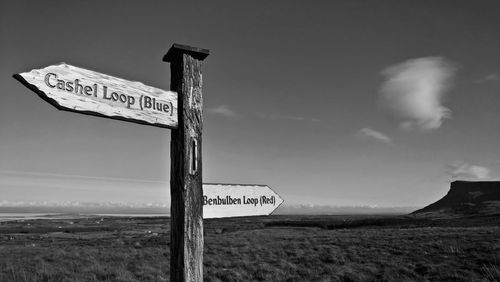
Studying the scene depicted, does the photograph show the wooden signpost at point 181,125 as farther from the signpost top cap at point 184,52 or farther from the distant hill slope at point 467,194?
the distant hill slope at point 467,194

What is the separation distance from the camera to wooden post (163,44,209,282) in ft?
12.0

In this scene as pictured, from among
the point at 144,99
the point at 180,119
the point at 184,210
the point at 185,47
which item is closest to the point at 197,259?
the point at 184,210

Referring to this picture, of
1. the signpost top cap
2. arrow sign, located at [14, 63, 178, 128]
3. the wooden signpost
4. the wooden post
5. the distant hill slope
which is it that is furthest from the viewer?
the distant hill slope

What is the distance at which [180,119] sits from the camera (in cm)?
388

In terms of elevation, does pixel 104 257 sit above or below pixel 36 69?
below

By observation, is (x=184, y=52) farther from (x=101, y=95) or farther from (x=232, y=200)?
(x=232, y=200)

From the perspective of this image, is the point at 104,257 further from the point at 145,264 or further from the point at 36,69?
the point at 36,69

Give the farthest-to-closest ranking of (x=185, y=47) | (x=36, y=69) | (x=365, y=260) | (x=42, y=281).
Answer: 1. (x=365, y=260)
2. (x=42, y=281)
3. (x=185, y=47)
4. (x=36, y=69)

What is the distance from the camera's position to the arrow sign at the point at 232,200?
3.79 metres

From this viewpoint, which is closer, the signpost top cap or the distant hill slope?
the signpost top cap

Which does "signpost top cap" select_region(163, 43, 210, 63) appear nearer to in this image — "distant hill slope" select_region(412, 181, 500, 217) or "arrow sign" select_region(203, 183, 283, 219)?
"arrow sign" select_region(203, 183, 283, 219)

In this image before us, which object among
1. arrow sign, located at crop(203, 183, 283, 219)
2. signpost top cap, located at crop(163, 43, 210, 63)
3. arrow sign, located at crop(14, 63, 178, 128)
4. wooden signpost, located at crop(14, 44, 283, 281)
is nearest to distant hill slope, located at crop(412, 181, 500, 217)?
arrow sign, located at crop(203, 183, 283, 219)

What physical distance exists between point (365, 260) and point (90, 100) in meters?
15.3

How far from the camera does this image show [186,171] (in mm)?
3736
